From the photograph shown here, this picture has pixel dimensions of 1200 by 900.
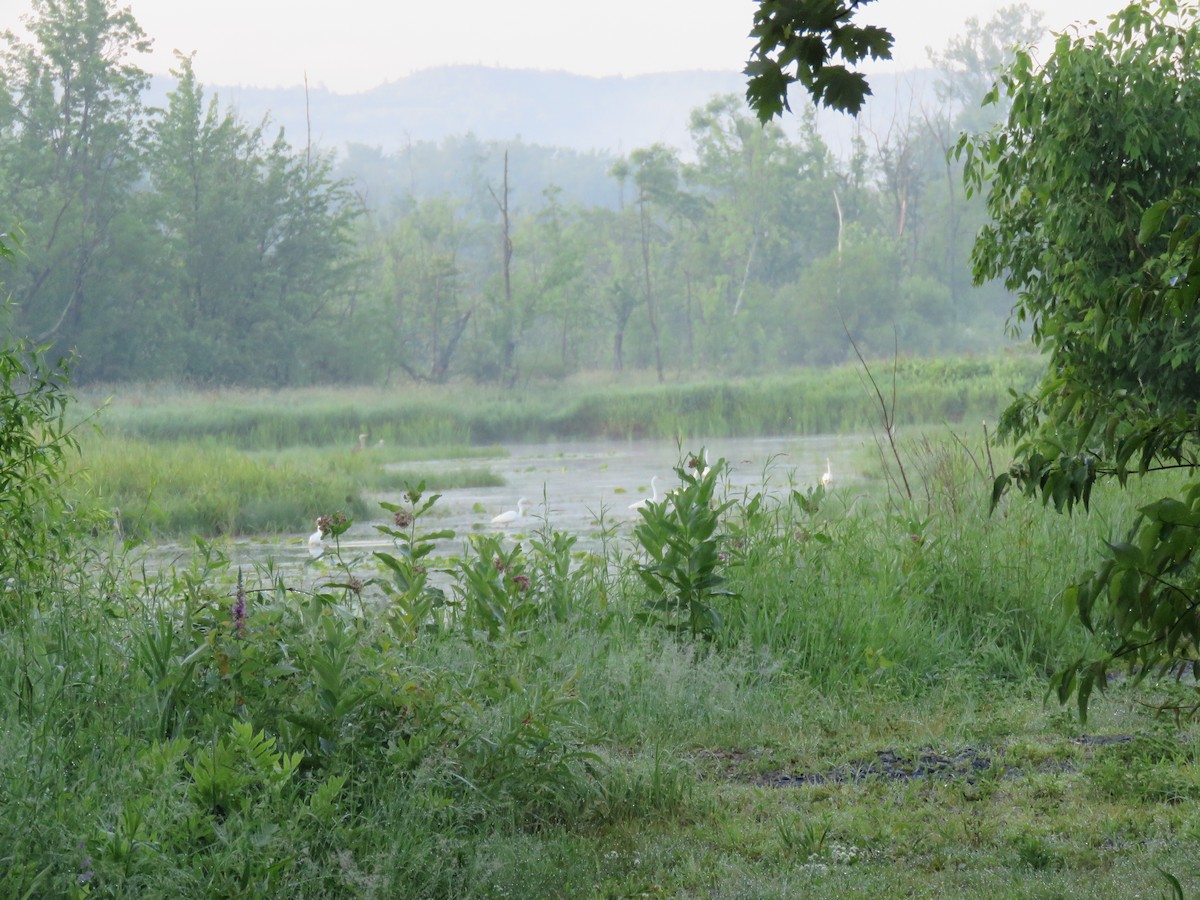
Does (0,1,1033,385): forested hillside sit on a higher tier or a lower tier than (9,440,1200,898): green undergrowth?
Result: higher

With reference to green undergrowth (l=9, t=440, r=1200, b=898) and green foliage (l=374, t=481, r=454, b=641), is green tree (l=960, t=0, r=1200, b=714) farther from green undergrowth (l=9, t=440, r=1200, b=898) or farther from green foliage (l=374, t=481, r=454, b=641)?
green foliage (l=374, t=481, r=454, b=641)

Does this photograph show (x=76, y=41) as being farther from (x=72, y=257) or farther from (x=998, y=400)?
(x=998, y=400)

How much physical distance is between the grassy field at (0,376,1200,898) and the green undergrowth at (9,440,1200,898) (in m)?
0.01

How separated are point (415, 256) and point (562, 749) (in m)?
40.7

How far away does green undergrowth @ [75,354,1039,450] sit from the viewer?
1013 inches

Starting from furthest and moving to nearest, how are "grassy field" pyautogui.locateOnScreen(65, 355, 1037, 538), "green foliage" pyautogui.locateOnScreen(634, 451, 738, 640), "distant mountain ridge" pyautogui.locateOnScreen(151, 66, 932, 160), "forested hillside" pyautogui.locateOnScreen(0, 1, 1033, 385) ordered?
1. "distant mountain ridge" pyautogui.locateOnScreen(151, 66, 932, 160)
2. "forested hillside" pyautogui.locateOnScreen(0, 1, 1033, 385)
3. "grassy field" pyautogui.locateOnScreen(65, 355, 1037, 538)
4. "green foliage" pyautogui.locateOnScreen(634, 451, 738, 640)

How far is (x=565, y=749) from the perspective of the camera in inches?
130

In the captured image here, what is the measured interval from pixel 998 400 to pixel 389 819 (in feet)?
82.3

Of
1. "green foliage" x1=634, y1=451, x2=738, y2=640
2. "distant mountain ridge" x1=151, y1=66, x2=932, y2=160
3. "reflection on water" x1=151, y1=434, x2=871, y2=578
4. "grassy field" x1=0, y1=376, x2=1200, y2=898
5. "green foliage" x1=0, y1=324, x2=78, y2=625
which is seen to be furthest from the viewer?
"distant mountain ridge" x1=151, y1=66, x2=932, y2=160

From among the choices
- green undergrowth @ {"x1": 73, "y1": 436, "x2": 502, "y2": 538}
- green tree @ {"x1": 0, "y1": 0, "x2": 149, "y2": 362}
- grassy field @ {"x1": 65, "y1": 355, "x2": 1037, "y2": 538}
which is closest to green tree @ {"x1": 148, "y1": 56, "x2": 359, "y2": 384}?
green tree @ {"x1": 0, "y1": 0, "x2": 149, "y2": 362}

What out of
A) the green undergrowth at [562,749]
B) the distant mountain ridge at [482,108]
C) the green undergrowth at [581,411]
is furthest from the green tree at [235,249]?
the distant mountain ridge at [482,108]

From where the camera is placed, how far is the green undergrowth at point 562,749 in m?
2.64

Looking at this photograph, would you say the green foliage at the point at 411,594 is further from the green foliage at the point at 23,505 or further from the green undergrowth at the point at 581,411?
the green undergrowth at the point at 581,411

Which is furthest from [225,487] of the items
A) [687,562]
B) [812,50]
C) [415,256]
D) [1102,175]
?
[415,256]
